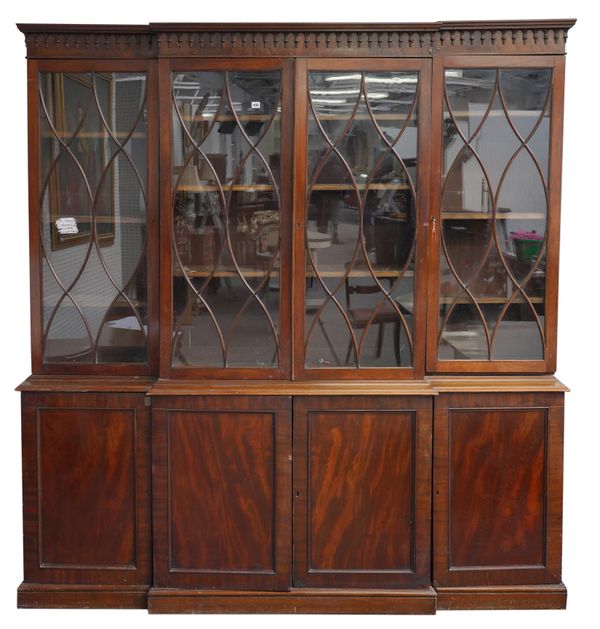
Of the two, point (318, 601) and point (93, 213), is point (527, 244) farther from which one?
point (93, 213)

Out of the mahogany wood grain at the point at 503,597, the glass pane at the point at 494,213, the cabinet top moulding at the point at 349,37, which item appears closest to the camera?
the cabinet top moulding at the point at 349,37

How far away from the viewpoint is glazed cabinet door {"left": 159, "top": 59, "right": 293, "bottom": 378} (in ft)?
14.4

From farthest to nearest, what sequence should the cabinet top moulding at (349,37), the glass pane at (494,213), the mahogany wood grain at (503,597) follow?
the mahogany wood grain at (503,597) < the glass pane at (494,213) < the cabinet top moulding at (349,37)

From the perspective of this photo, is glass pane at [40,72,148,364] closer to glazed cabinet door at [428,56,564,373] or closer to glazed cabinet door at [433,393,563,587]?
glazed cabinet door at [428,56,564,373]

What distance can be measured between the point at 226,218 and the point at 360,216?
1.87 ft

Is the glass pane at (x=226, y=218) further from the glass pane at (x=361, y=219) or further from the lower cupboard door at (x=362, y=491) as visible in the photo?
the lower cupboard door at (x=362, y=491)

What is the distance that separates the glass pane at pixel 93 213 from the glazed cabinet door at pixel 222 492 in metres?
0.45

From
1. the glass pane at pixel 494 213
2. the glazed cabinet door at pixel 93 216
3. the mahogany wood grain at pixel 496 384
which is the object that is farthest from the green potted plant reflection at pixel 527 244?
the glazed cabinet door at pixel 93 216

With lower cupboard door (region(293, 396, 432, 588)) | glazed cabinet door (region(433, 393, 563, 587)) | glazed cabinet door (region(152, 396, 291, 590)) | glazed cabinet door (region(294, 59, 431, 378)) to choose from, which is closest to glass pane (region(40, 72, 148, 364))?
glazed cabinet door (region(152, 396, 291, 590))

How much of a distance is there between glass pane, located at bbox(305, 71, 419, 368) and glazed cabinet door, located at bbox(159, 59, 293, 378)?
128 mm

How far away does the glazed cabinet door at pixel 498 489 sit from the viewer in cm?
451

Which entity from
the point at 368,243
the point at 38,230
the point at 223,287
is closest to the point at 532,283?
the point at 368,243

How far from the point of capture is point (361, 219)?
447 centimetres

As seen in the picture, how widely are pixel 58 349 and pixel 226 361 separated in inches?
29.9
